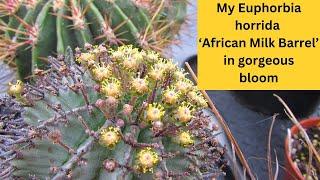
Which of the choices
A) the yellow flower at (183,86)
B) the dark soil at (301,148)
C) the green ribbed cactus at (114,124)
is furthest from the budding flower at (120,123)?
the dark soil at (301,148)

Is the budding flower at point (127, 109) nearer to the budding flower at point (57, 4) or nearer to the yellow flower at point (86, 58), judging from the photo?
the yellow flower at point (86, 58)

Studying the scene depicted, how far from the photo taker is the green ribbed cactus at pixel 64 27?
0.86 m

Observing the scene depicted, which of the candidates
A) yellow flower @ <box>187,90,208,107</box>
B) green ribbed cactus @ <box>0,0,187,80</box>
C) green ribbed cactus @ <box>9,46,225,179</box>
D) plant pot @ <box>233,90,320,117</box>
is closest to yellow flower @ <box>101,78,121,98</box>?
green ribbed cactus @ <box>9,46,225,179</box>

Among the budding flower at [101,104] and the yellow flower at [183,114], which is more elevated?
the budding flower at [101,104]

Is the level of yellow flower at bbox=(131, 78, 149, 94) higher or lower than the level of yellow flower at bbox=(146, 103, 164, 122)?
higher

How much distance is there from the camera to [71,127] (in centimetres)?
57

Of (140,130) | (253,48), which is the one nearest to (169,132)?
(140,130)

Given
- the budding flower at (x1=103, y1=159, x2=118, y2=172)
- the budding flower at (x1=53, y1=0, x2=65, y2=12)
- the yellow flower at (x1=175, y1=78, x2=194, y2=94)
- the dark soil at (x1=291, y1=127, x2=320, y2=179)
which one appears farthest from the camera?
the dark soil at (x1=291, y1=127, x2=320, y2=179)

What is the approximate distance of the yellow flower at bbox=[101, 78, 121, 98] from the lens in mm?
568

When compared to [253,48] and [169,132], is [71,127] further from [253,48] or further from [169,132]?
[253,48]

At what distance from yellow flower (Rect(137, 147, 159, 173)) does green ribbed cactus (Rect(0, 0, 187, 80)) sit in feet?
1.16

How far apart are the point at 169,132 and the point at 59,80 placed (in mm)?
182

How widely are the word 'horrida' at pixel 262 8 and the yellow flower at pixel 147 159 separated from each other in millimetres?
197

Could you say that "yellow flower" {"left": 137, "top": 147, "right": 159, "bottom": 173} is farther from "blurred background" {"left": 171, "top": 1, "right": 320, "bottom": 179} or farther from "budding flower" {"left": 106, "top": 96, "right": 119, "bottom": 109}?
"blurred background" {"left": 171, "top": 1, "right": 320, "bottom": 179}
